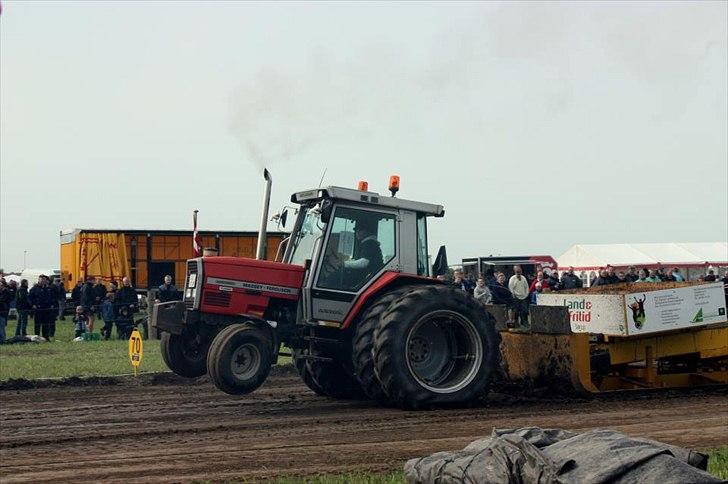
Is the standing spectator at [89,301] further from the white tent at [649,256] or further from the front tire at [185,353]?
the white tent at [649,256]

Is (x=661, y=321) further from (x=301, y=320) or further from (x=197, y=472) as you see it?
(x=197, y=472)

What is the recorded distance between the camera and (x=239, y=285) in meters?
11.3

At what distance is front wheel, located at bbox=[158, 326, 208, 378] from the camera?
11.4m

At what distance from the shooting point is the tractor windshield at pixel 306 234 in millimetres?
11555

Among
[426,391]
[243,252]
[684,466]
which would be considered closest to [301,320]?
[426,391]

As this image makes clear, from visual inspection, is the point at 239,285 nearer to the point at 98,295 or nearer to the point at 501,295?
the point at 501,295

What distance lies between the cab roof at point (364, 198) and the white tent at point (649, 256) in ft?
96.9

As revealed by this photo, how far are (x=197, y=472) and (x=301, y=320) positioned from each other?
369 centimetres

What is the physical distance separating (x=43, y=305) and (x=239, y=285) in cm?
1309

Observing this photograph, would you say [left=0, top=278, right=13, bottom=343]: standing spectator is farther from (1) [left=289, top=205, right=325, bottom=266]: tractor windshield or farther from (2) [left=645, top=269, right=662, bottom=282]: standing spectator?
(2) [left=645, top=269, right=662, bottom=282]: standing spectator

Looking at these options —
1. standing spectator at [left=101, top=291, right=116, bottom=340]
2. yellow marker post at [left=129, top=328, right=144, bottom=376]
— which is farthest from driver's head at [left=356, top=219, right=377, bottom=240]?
standing spectator at [left=101, top=291, right=116, bottom=340]

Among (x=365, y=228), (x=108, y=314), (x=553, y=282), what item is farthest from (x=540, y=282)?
(x=365, y=228)

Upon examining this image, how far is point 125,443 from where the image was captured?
9.14 m

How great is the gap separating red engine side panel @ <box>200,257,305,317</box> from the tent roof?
31523 millimetres
